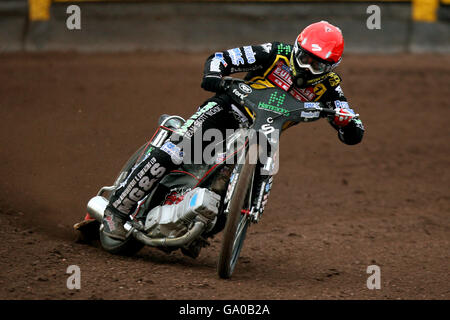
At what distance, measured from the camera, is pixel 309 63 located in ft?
14.6

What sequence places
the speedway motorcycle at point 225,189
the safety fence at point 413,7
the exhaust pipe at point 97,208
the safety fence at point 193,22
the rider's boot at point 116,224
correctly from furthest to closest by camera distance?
1. the safety fence at point 193,22
2. the safety fence at point 413,7
3. the exhaust pipe at point 97,208
4. the rider's boot at point 116,224
5. the speedway motorcycle at point 225,189

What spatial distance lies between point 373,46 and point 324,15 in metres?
1.21

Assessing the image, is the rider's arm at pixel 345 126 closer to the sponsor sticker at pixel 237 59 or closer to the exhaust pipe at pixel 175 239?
the sponsor sticker at pixel 237 59

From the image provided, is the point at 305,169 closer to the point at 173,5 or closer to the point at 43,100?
the point at 43,100

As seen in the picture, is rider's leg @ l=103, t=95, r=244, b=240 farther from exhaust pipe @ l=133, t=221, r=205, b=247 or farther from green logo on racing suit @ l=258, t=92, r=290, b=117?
green logo on racing suit @ l=258, t=92, r=290, b=117

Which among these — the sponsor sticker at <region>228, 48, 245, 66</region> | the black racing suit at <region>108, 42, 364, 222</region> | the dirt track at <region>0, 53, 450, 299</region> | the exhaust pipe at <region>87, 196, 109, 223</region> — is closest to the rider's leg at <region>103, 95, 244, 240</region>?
the black racing suit at <region>108, 42, 364, 222</region>

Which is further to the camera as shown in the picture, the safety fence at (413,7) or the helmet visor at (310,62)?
the safety fence at (413,7)

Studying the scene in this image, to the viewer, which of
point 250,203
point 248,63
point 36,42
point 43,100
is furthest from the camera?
point 36,42

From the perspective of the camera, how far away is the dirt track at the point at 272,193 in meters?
4.39

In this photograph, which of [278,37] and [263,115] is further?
[278,37]

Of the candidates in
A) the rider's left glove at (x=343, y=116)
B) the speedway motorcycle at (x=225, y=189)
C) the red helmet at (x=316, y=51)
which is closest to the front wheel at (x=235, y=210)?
the speedway motorcycle at (x=225, y=189)

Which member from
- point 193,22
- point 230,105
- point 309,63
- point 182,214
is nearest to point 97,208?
point 182,214

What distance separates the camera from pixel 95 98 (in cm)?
909

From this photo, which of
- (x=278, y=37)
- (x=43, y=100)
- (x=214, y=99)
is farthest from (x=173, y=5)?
(x=214, y=99)
